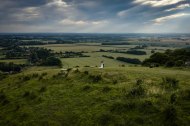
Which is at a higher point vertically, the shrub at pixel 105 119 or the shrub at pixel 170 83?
the shrub at pixel 170 83

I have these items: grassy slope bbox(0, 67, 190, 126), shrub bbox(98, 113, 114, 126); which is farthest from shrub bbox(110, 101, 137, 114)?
shrub bbox(98, 113, 114, 126)

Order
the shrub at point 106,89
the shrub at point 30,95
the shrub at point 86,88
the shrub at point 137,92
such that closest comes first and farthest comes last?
the shrub at point 137,92 < the shrub at point 106,89 < the shrub at point 86,88 < the shrub at point 30,95

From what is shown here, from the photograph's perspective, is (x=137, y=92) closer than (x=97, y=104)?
No

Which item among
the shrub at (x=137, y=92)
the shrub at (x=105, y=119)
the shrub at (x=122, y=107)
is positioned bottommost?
the shrub at (x=105, y=119)

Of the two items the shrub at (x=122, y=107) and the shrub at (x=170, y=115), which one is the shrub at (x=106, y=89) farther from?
the shrub at (x=170, y=115)

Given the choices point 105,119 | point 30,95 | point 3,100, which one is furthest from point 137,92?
point 3,100

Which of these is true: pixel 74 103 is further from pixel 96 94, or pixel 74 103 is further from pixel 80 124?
pixel 80 124

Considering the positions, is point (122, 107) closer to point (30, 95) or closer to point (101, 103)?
point (101, 103)

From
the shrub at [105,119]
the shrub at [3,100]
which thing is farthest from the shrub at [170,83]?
A: the shrub at [3,100]
